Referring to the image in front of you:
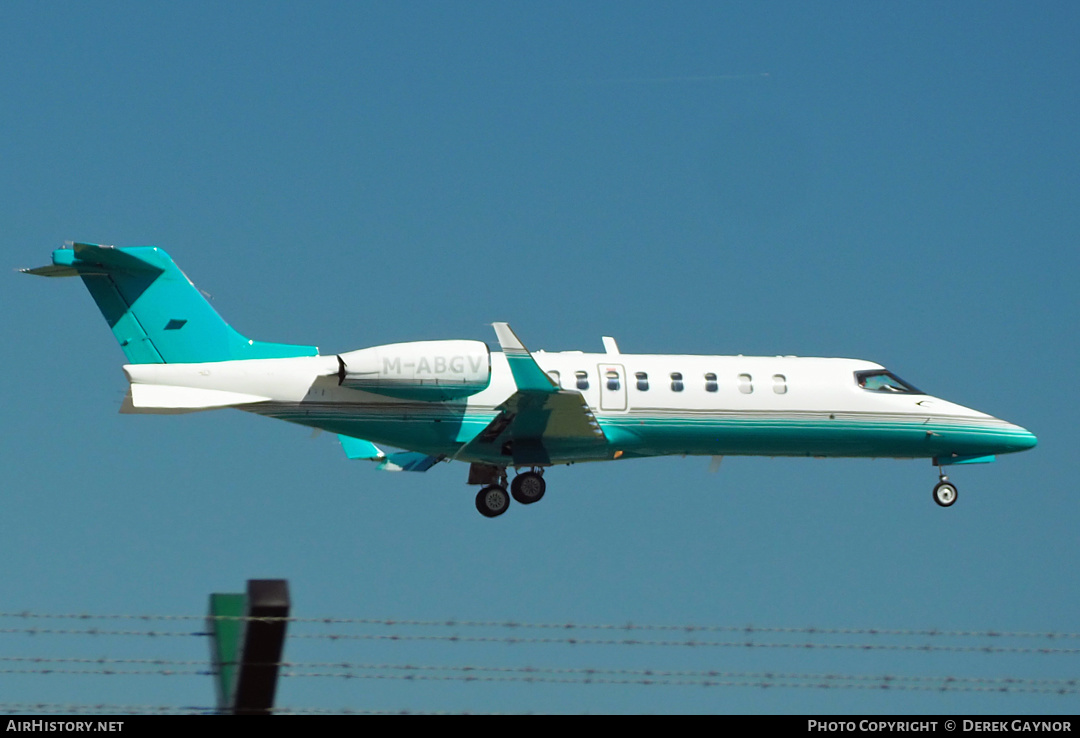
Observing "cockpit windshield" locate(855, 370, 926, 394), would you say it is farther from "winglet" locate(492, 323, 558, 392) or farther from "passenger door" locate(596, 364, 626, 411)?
"winglet" locate(492, 323, 558, 392)

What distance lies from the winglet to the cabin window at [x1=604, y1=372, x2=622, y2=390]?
1829mm

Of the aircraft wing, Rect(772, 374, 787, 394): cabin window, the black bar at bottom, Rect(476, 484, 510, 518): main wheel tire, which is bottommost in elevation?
the black bar at bottom

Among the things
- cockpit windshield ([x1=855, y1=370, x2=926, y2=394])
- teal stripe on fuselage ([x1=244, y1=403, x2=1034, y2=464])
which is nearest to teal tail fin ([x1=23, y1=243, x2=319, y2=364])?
teal stripe on fuselage ([x1=244, y1=403, x2=1034, y2=464])

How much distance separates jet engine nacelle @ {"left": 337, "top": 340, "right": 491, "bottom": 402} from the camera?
25250mm

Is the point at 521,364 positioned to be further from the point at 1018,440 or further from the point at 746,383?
the point at 1018,440

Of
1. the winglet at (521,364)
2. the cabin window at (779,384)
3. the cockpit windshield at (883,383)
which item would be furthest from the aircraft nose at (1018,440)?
the winglet at (521,364)

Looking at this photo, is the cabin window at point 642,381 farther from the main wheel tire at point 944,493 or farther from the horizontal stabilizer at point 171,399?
the horizontal stabilizer at point 171,399

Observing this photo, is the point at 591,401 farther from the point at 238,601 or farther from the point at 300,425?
the point at 238,601

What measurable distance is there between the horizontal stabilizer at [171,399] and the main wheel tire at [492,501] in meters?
4.96

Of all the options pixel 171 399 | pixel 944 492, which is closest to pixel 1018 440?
pixel 944 492

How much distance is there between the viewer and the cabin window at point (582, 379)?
26828 millimetres
